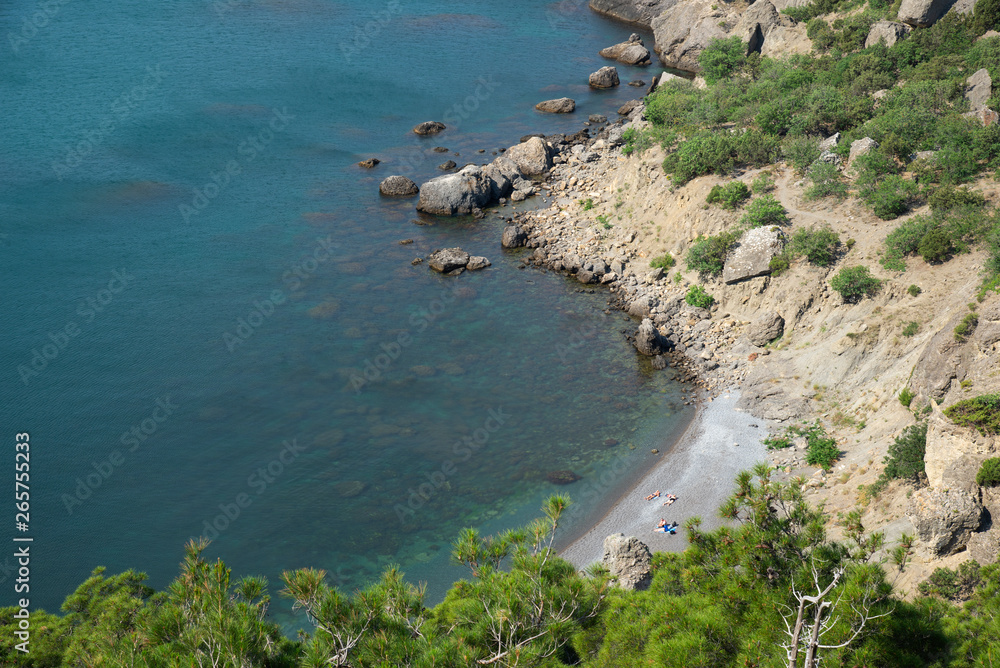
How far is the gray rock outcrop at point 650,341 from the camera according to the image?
4966 centimetres

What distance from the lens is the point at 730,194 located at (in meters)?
53.6

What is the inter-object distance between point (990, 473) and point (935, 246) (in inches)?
758

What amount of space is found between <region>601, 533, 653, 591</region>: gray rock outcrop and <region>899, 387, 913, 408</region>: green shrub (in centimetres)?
1427

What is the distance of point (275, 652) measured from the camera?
16.4 meters

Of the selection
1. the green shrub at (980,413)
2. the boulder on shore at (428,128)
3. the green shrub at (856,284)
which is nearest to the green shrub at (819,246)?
the green shrub at (856,284)

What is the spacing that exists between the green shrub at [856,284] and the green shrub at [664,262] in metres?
12.7

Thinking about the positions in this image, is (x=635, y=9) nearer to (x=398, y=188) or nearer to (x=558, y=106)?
(x=558, y=106)

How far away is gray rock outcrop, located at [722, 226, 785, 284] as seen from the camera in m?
49.3

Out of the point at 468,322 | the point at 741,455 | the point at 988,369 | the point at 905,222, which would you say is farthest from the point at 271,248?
the point at 988,369

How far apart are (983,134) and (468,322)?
3528 centimetres

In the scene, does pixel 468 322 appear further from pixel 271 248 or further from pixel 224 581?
pixel 224 581

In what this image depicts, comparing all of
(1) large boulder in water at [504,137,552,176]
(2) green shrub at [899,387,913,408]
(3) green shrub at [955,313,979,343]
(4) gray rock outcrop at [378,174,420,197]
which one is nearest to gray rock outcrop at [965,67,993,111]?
(3) green shrub at [955,313,979,343]

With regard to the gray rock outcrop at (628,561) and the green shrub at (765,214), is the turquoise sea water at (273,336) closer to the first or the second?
the gray rock outcrop at (628,561)

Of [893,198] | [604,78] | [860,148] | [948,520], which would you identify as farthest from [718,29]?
[948,520]
